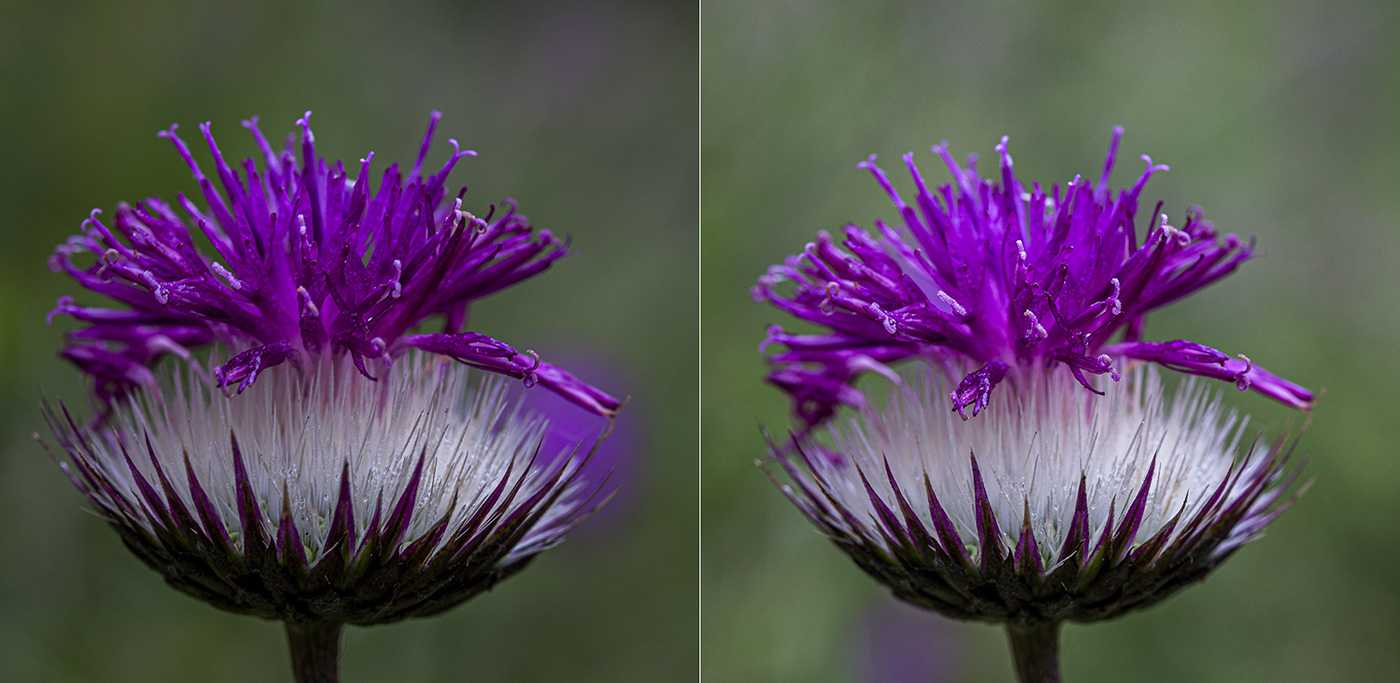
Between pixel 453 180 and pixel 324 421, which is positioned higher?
pixel 453 180

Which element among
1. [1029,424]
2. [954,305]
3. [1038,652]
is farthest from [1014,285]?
[1038,652]

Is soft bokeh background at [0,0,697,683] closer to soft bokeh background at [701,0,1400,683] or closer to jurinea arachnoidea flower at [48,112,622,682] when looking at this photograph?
soft bokeh background at [701,0,1400,683]

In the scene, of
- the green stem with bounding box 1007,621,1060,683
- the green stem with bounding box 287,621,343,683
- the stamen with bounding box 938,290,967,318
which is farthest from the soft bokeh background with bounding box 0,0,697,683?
the stamen with bounding box 938,290,967,318

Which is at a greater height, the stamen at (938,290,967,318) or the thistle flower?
the stamen at (938,290,967,318)

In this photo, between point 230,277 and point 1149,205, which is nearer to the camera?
point 230,277

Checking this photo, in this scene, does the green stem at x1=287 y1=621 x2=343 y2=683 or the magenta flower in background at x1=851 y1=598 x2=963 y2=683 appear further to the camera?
the magenta flower in background at x1=851 y1=598 x2=963 y2=683

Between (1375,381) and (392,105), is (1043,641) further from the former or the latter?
(392,105)

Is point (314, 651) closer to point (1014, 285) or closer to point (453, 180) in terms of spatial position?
point (1014, 285)
